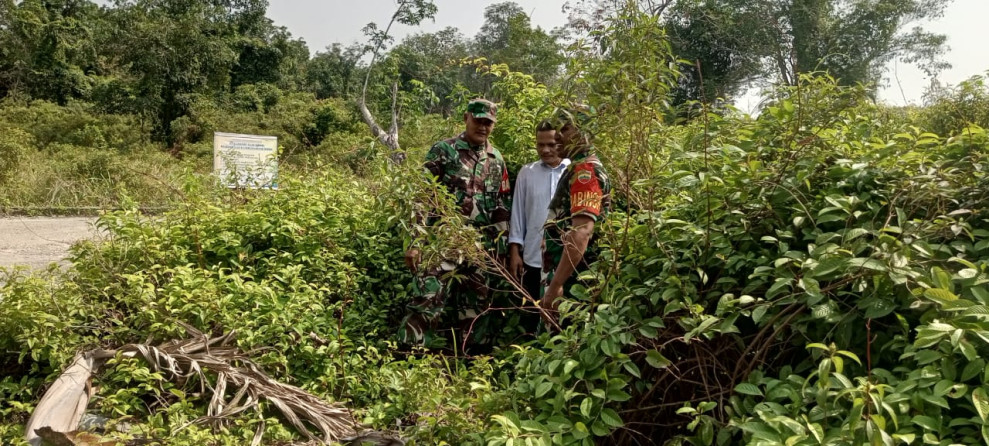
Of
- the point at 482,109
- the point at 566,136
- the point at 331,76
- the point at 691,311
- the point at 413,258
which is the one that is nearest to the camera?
the point at 691,311

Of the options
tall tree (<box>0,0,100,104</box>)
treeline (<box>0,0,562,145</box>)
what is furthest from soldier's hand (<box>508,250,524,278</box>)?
tall tree (<box>0,0,100,104</box>)

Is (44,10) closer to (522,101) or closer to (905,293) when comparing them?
(522,101)

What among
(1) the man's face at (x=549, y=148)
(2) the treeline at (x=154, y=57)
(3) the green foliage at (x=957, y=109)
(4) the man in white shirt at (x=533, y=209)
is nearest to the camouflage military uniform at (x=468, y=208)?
(4) the man in white shirt at (x=533, y=209)

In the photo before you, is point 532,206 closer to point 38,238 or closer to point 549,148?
point 549,148

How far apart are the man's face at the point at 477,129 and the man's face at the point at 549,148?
0.41 meters

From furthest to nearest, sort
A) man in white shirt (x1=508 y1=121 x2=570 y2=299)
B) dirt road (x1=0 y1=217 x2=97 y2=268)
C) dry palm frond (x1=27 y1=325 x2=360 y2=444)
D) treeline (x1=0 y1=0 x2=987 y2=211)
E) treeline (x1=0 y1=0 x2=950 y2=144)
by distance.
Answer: treeline (x1=0 y1=0 x2=950 y2=144) → treeline (x1=0 y1=0 x2=987 y2=211) → dirt road (x1=0 y1=217 x2=97 y2=268) → man in white shirt (x1=508 y1=121 x2=570 y2=299) → dry palm frond (x1=27 y1=325 x2=360 y2=444)

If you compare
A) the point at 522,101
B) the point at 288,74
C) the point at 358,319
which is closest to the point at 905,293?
the point at 358,319

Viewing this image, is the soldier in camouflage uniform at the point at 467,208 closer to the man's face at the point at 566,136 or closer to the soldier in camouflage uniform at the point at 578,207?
the man's face at the point at 566,136

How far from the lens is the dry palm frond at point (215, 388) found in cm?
253

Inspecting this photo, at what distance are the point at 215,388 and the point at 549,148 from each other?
1854 millimetres

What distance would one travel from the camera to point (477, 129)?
3.66 metres

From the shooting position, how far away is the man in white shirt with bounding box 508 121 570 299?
3369 millimetres

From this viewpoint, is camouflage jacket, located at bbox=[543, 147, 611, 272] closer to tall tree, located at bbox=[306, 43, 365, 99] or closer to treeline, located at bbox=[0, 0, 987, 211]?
treeline, located at bbox=[0, 0, 987, 211]

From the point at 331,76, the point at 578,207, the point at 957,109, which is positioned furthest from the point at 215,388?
the point at 331,76
